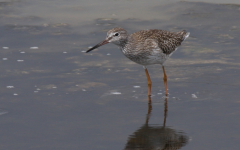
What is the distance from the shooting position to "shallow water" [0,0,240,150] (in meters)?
8.04

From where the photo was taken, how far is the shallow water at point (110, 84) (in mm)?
8039

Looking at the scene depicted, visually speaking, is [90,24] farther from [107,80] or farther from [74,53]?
[107,80]

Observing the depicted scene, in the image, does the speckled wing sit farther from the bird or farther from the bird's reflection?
the bird's reflection

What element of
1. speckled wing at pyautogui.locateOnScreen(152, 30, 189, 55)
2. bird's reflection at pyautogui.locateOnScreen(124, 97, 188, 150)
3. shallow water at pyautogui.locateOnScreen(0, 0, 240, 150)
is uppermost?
speckled wing at pyautogui.locateOnScreen(152, 30, 189, 55)

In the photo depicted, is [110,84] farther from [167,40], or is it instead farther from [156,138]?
[156,138]

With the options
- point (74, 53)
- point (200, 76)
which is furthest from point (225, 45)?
point (74, 53)

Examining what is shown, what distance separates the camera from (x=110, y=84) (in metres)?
10.8

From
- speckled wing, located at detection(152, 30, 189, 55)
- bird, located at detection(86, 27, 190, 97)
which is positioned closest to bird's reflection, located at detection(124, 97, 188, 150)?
bird, located at detection(86, 27, 190, 97)

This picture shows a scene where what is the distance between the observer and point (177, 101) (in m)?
9.76

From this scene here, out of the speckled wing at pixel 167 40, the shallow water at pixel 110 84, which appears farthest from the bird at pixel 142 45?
the shallow water at pixel 110 84

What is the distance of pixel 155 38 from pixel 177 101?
1.79 m

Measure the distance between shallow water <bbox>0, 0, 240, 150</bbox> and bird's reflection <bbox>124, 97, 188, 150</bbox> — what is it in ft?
0.06

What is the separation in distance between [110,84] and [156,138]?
3.12 metres

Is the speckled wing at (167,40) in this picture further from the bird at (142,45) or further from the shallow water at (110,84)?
the shallow water at (110,84)
